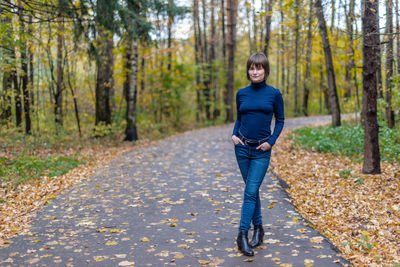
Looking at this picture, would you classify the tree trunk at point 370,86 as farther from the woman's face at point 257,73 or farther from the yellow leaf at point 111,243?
the yellow leaf at point 111,243

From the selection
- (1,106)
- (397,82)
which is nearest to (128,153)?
(1,106)

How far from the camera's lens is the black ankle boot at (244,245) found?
413 centimetres

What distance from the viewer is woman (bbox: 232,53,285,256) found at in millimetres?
4160

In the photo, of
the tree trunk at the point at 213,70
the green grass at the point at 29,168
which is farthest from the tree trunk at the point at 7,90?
the tree trunk at the point at 213,70

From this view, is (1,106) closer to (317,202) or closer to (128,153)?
(128,153)

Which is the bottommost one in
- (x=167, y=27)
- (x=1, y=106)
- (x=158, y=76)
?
(x=1, y=106)

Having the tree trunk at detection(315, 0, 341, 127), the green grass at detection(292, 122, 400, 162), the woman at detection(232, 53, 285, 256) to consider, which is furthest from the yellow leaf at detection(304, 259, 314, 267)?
the tree trunk at detection(315, 0, 341, 127)

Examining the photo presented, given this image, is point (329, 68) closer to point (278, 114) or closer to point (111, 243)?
point (278, 114)

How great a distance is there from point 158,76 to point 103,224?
15.5m

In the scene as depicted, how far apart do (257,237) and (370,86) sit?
16.1 ft

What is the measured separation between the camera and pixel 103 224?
5.47 meters

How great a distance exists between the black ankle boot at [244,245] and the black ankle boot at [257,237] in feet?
0.63

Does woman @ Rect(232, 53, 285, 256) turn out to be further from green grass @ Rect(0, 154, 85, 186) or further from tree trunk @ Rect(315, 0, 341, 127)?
tree trunk @ Rect(315, 0, 341, 127)

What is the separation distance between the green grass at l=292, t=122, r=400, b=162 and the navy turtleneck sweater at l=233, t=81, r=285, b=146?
20.9ft
